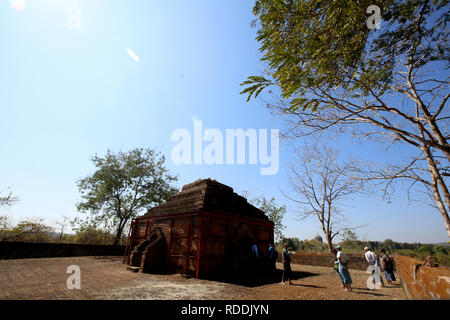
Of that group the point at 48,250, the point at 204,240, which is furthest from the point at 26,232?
the point at 204,240

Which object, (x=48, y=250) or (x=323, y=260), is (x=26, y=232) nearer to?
(x=48, y=250)

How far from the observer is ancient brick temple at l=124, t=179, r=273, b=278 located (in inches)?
406

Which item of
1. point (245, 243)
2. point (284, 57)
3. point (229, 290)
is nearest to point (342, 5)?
point (284, 57)

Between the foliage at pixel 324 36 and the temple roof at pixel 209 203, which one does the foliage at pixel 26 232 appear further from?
the foliage at pixel 324 36

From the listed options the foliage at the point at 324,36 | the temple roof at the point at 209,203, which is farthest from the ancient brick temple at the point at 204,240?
the foliage at the point at 324,36

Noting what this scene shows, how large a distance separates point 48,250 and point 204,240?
706 inches

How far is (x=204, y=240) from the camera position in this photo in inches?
404

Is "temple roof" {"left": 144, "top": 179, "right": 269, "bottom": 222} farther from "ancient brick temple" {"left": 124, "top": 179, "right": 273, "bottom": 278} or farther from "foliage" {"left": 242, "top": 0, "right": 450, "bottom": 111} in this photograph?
"foliage" {"left": 242, "top": 0, "right": 450, "bottom": 111}

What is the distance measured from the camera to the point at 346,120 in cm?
620

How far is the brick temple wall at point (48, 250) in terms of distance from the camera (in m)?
15.7

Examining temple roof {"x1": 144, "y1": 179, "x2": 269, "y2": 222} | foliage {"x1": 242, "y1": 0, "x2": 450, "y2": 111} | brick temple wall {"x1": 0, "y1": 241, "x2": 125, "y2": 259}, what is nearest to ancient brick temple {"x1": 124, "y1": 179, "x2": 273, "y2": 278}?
temple roof {"x1": 144, "y1": 179, "x2": 269, "y2": 222}

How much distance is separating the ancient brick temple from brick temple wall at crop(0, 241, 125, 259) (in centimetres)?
1209
